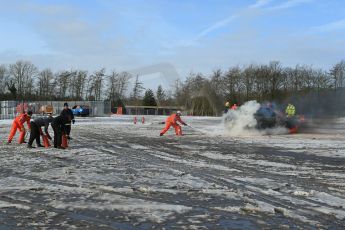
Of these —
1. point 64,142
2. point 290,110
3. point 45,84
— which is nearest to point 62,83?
point 45,84

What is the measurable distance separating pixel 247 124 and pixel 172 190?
17.0 m

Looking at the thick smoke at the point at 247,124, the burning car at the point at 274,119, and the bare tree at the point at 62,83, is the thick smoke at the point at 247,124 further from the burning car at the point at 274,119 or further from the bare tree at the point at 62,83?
the bare tree at the point at 62,83

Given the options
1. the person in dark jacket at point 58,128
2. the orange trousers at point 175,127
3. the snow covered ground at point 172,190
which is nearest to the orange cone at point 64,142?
the person in dark jacket at point 58,128

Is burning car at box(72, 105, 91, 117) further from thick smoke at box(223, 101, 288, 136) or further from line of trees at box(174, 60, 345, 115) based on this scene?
thick smoke at box(223, 101, 288, 136)

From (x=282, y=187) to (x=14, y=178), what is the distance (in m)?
5.52

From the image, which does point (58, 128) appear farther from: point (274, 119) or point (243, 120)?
point (274, 119)

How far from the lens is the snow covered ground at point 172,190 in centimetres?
643

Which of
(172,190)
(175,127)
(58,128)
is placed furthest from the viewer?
(175,127)

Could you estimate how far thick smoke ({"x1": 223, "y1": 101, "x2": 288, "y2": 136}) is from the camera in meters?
25.0

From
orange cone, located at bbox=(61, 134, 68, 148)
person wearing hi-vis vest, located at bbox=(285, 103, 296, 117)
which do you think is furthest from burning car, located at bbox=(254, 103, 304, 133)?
orange cone, located at bbox=(61, 134, 68, 148)

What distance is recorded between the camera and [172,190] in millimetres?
8594

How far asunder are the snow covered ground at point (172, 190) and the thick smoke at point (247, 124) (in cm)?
955

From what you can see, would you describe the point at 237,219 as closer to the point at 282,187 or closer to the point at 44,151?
the point at 282,187

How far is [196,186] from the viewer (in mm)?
9008
